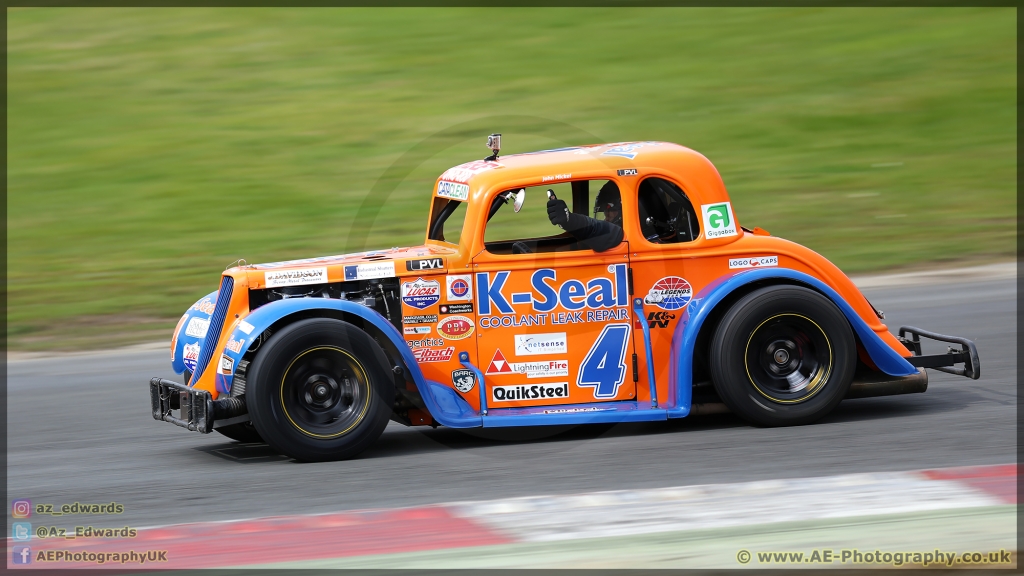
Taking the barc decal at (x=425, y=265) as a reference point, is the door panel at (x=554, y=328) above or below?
below

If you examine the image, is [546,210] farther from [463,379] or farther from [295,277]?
[295,277]

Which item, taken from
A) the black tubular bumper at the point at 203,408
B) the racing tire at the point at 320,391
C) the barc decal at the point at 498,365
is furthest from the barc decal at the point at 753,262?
the black tubular bumper at the point at 203,408

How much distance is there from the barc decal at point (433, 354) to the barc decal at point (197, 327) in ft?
4.98

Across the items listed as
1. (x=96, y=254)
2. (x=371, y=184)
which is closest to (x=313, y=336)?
(x=96, y=254)

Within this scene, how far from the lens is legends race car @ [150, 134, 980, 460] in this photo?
7.21 metres

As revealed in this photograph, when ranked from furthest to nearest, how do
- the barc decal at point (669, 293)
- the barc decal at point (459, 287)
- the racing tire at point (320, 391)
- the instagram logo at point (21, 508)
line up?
the barc decal at point (669, 293) → the barc decal at point (459, 287) → the racing tire at point (320, 391) → the instagram logo at point (21, 508)

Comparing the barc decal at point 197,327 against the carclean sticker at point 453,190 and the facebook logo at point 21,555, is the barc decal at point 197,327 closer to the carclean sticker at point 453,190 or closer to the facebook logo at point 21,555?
the carclean sticker at point 453,190

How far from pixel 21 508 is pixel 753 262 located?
16.1 ft

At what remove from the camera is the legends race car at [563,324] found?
7.21m

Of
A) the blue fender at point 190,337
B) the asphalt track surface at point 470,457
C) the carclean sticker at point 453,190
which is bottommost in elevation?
the asphalt track surface at point 470,457

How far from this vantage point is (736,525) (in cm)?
564

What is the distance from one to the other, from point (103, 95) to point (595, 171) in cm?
1712

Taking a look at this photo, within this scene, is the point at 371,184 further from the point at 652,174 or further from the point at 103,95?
the point at 652,174

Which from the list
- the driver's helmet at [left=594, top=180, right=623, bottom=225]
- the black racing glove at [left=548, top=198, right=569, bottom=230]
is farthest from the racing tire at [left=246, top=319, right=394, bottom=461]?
the driver's helmet at [left=594, top=180, right=623, bottom=225]
